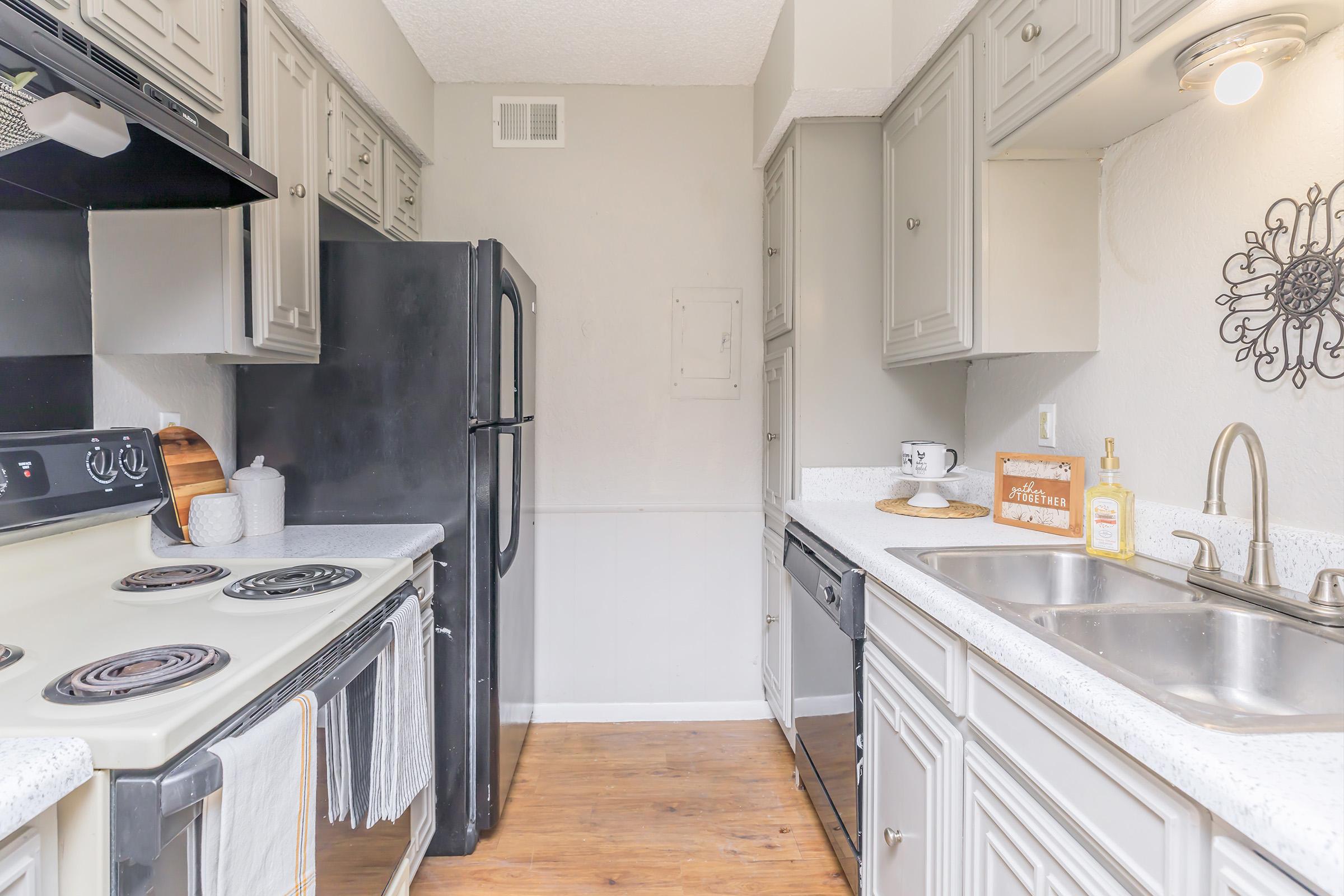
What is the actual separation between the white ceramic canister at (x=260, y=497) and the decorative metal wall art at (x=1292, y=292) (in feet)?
7.07

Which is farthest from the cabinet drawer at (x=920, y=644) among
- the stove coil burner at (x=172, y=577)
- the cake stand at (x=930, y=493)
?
the stove coil burner at (x=172, y=577)

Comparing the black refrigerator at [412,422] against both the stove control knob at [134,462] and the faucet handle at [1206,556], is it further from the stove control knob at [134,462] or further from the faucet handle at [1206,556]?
the faucet handle at [1206,556]

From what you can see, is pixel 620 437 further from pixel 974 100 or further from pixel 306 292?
pixel 974 100

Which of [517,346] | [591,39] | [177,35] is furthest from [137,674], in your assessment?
[591,39]

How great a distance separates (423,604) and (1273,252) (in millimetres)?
1915

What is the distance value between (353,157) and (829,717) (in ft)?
6.94

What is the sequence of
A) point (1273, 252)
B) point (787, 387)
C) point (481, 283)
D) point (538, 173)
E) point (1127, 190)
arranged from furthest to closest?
1. point (538, 173)
2. point (787, 387)
3. point (481, 283)
4. point (1127, 190)
5. point (1273, 252)

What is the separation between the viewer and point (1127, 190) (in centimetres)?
151

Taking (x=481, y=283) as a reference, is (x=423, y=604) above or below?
below

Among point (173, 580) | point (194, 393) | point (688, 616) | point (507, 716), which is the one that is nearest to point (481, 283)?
point (194, 393)

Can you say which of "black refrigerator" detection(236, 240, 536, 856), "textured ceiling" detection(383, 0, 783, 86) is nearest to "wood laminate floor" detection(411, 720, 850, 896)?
"black refrigerator" detection(236, 240, 536, 856)

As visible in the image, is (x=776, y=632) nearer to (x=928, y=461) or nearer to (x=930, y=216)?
(x=928, y=461)

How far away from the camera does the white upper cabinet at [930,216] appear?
1635 mm

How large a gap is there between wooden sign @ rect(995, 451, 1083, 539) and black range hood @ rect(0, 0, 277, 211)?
1.84 metres
